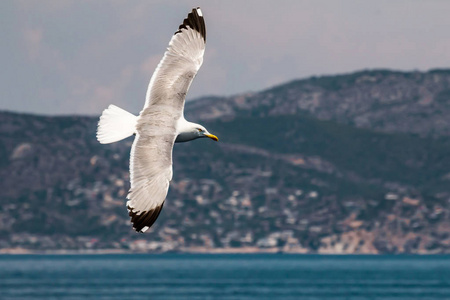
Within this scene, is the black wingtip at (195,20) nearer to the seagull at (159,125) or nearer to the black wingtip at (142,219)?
the seagull at (159,125)

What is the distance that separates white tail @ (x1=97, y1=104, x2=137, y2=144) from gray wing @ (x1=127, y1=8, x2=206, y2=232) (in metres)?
0.19

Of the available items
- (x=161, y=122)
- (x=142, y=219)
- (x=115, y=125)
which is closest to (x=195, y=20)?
(x=161, y=122)

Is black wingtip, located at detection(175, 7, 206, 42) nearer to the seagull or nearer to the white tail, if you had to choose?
the seagull

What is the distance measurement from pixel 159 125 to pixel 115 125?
0.86 meters

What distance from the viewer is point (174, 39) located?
21688 mm

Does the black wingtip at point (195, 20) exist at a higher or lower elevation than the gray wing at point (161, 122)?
higher

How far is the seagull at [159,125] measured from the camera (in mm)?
19344

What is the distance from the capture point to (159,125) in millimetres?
20641

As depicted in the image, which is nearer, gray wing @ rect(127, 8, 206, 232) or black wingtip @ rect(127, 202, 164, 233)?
black wingtip @ rect(127, 202, 164, 233)

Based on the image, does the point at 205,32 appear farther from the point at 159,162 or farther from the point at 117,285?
the point at 117,285

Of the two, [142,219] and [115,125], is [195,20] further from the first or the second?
[142,219]

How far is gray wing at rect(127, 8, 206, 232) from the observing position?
19219 mm

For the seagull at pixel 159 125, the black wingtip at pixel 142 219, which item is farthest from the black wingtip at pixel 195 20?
the black wingtip at pixel 142 219


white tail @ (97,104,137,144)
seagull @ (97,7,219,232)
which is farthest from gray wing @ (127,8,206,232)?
white tail @ (97,104,137,144)
